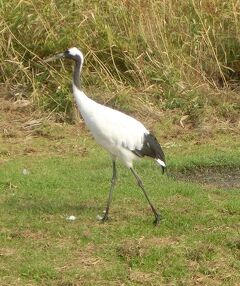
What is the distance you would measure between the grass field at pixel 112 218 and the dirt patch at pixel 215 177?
14 millimetres

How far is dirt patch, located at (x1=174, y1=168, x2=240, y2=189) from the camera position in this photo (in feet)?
29.6

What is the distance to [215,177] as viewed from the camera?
9.36m

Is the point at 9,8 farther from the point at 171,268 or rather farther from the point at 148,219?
the point at 171,268

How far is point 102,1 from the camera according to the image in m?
12.2

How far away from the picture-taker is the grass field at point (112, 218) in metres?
6.54

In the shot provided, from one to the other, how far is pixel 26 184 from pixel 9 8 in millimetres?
3965

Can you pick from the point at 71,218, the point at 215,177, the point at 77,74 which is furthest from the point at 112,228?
the point at 215,177

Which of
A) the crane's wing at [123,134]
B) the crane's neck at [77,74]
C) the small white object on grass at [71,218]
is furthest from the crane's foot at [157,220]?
the crane's neck at [77,74]

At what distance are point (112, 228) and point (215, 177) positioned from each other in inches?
88.9

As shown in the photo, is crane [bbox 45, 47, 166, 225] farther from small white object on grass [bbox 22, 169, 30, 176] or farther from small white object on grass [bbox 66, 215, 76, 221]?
small white object on grass [bbox 22, 169, 30, 176]

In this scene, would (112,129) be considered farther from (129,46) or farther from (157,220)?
(129,46)

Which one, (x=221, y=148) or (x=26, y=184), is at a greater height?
(x=26, y=184)

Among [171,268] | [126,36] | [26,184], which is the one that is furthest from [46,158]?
[171,268]

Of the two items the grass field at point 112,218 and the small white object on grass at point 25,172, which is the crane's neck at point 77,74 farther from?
the small white object on grass at point 25,172
